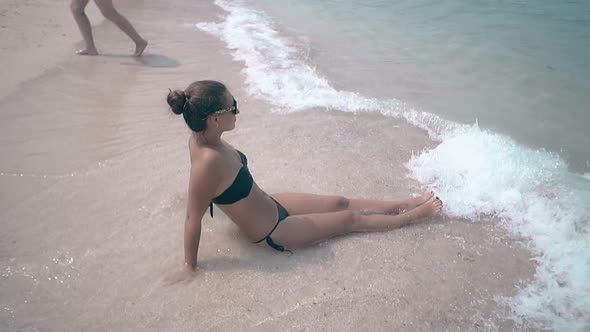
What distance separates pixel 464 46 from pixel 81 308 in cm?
680

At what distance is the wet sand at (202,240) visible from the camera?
8.17ft

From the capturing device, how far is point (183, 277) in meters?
2.66

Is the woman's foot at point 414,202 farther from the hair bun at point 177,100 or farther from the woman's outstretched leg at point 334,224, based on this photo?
the hair bun at point 177,100

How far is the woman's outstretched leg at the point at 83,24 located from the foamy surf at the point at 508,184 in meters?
2.09

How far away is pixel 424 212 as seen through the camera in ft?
10.5

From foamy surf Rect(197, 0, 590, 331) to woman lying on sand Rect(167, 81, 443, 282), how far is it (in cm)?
60

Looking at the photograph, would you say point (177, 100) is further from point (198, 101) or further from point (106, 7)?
point (106, 7)

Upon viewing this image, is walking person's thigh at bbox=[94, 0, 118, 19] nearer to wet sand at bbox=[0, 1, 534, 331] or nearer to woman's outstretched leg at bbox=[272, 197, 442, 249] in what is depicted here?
wet sand at bbox=[0, 1, 534, 331]

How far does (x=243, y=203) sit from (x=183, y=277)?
2.03 feet

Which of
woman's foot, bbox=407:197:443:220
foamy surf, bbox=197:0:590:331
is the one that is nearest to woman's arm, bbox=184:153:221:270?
woman's foot, bbox=407:197:443:220

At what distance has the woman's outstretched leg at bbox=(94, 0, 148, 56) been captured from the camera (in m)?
5.59

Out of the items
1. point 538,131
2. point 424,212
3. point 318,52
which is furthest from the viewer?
point 318,52

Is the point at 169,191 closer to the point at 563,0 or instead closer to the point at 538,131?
the point at 538,131

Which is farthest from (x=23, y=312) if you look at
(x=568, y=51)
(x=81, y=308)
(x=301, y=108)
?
(x=568, y=51)
